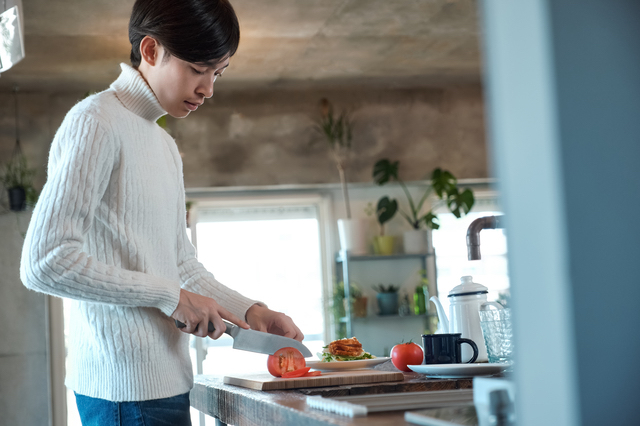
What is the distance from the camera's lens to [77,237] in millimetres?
1144

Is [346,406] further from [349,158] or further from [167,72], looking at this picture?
[349,158]

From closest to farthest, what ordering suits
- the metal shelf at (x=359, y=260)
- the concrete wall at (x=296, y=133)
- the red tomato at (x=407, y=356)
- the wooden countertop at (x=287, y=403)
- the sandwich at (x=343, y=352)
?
the wooden countertop at (x=287, y=403), the red tomato at (x=407, y=356), the sandwich at (x=343, y=352), the concrete wall at (x=296, y=133), the metal shelf at (x=359, y=260)

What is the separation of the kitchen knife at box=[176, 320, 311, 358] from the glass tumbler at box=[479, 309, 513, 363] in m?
0.44

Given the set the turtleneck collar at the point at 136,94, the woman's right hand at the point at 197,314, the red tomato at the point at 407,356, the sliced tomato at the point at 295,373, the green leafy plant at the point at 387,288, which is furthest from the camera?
the green leafy plant at the point at 387,288

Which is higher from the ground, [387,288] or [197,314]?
[197,314]

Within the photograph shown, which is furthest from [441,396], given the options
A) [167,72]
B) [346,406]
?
[167,72]

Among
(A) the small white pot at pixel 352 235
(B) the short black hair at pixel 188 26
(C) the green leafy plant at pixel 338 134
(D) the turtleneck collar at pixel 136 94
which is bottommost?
(A) the small white pot at pixel 352 235

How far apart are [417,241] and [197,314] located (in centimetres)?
456

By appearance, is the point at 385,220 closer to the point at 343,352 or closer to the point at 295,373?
the point at 343,352

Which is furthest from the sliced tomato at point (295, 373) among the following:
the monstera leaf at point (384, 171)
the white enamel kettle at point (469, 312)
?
the monstera leaf at point (384, 171)

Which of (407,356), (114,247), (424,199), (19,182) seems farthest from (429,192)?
(114,247)

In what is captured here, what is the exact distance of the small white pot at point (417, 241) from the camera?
18.6 feet

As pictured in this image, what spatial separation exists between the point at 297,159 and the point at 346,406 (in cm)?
480

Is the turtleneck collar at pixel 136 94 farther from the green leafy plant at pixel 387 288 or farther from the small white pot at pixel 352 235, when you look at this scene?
the green leafy plant at pixel 387 288
